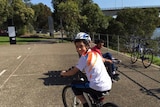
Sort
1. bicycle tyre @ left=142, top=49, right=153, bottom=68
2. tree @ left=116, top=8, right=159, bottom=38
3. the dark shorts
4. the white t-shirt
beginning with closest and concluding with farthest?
the white t-shirt, the dark shorts, bicycle tyre @ left=142, top=49, right=153, bottom=68, tree @ left=116, top=8, right=159, bottom=38

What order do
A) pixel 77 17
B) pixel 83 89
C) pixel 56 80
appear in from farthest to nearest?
pixel 77 17
pixel 56 80
pixel 83 89

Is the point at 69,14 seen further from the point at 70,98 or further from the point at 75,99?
the point at 75,99

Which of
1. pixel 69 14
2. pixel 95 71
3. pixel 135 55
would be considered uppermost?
pixel 69 14

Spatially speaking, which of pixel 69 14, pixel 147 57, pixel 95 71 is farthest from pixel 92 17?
pixel 95 71

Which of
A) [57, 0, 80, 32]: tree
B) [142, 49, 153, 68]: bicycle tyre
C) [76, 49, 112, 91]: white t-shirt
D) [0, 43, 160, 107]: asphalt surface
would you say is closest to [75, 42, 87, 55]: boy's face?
[76, 49, 112, 91]: white t-shirt

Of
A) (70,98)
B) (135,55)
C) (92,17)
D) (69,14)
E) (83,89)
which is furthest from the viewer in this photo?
(92,17)

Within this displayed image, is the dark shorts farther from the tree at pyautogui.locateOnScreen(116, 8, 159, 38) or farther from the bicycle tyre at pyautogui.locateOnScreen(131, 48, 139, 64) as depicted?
the tree at pyautogui.locateOnScreen(116, 8, 159, 38)

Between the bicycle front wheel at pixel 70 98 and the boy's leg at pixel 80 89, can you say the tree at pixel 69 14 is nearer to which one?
the bicycle front wheel at pixel 70 98

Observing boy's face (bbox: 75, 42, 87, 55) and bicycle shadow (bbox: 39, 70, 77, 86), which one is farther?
bicycle shadow (bbox: 39, 70, 77, 86)

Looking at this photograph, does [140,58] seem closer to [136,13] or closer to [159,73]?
[159,73]

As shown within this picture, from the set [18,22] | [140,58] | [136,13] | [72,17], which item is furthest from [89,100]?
[18,22]

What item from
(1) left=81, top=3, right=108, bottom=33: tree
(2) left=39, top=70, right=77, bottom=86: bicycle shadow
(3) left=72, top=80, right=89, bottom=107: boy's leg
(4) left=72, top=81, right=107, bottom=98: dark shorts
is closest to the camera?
(4) left=72, top=81, right=107, bottom=98: dark shorts

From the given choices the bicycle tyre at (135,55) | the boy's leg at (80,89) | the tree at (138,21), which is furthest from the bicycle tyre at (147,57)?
the tree at (138,21)

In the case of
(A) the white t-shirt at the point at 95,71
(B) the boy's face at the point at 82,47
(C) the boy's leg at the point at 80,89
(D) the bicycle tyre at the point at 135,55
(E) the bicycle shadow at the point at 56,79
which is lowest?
(E) the bicycle shadow at the point at 56,79
